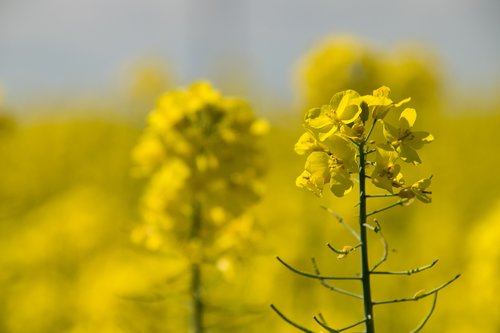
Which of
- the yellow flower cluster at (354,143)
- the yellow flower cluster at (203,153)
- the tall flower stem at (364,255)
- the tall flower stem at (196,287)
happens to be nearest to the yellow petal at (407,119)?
the yellow flower cluster at (354,143)

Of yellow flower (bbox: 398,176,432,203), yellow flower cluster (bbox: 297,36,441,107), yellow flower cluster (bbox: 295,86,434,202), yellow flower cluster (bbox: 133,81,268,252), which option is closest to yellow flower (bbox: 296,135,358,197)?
yellow flower cluster (bbox: 295,86,434,202)

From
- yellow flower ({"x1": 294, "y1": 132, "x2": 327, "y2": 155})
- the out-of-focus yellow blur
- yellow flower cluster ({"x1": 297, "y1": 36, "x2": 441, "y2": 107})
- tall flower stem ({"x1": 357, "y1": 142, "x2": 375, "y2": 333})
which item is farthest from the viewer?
yellow flower cluster ({"x1": 297, "y1": 36, "x2": 441, "y2": 107})

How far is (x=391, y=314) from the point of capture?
6.31 meters

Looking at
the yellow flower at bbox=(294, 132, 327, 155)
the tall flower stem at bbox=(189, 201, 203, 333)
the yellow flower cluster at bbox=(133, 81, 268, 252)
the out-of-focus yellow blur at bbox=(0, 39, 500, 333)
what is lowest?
the yellow flower at bbox=(294, 132, 327, 155)

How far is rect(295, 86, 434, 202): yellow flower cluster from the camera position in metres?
1.80

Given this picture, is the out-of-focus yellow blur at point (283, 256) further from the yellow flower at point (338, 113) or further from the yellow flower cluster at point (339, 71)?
the yellow flower at point (338, 113)

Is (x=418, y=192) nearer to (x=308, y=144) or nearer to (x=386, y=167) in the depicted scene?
(x=386, y=167)

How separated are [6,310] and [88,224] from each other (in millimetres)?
1907

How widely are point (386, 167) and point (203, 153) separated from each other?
1.68m

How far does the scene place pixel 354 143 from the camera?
6.04 feet

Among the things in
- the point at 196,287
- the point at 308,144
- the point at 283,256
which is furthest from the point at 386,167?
the point at 283,256

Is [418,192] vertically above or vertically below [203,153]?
below

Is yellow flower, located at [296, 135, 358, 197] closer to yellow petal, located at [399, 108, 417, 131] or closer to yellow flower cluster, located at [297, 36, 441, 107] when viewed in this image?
yellow petal, located at [399, 108, 417, 131]

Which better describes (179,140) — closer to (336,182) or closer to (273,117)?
(336,182)
